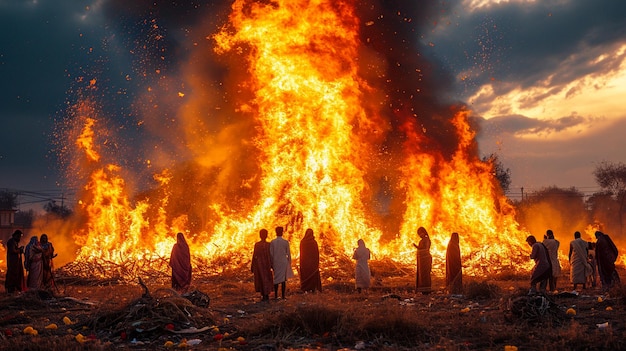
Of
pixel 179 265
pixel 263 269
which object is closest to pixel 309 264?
pixel 263 269

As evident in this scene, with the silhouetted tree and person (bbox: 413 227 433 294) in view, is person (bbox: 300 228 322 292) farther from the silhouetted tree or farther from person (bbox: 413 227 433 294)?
Result: the silhouetted tree

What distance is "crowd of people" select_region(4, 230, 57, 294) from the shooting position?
14289mm

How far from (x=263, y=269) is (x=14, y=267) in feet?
22.9

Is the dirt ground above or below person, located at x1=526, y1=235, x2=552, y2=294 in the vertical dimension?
below

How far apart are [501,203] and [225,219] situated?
13.3m

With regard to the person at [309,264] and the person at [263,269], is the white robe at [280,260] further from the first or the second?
the person at [309,264]

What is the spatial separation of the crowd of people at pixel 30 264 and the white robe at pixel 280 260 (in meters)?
6.08

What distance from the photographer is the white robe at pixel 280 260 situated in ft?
43.9

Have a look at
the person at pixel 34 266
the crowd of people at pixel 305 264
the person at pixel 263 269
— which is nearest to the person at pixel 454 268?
the crowd of people at pixel 305 264

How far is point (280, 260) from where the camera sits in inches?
528

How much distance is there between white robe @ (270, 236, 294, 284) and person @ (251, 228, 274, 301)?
0.14 m

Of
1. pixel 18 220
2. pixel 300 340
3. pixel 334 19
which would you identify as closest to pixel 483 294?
pixel 300 340

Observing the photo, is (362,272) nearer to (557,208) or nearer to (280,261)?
(280,261)

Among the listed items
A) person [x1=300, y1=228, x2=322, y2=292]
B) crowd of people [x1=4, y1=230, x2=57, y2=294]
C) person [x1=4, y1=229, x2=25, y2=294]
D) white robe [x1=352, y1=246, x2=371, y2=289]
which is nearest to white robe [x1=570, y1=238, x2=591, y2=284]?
white robe [x1=352, y1=246, x2=371, y2=289]
